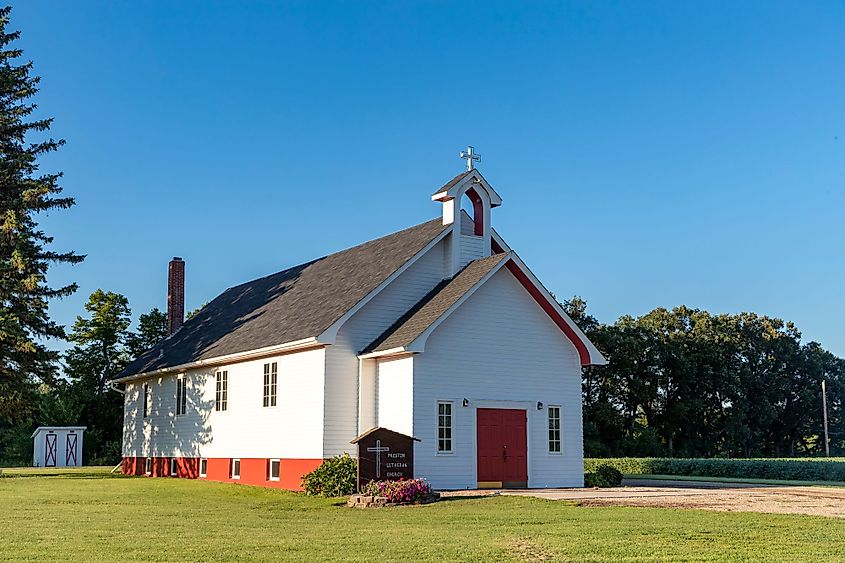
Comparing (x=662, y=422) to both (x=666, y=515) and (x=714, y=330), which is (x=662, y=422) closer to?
(x=714, y=330)

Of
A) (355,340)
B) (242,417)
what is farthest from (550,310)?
(242,417)

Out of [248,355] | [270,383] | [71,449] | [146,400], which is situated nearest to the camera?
[270,383]

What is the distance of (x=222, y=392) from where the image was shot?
3234cm

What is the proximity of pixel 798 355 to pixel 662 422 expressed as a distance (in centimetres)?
1317

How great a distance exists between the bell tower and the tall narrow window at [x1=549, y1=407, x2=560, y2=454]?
5.16 meters

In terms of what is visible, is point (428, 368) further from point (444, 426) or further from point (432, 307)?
point (432, 307)

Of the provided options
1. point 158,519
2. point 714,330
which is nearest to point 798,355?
point 714,330

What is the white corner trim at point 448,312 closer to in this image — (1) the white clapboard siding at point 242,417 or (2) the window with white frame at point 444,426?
(2) the window with white frame at point 444,426

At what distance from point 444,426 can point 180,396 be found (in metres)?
13.8

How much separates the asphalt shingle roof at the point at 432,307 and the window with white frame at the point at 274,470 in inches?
185

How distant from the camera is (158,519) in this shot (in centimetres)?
1855

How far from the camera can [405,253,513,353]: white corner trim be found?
82.6 ft

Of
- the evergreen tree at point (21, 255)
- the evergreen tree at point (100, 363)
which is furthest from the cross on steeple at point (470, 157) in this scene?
the evergreen tree at point (100, 363)

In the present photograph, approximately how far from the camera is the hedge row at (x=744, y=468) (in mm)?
36688
